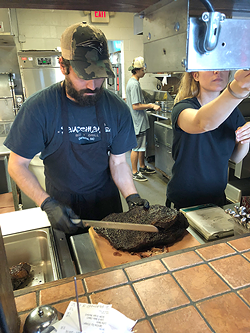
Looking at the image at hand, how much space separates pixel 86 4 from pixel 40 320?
32.7 inches

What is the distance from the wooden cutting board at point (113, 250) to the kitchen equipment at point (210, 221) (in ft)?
0.22

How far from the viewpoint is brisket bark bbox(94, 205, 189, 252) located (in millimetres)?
1176

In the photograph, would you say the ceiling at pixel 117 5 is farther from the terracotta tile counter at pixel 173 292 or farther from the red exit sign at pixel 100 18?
the red exit sign at pixel 100 18

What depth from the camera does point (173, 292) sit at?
0.80 meters

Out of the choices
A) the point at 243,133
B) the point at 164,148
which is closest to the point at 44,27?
the point at 164,148

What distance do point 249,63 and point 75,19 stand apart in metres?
5.77

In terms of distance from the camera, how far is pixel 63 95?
150cm

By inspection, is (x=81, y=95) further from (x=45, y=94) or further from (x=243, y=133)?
(x=243, y=133)

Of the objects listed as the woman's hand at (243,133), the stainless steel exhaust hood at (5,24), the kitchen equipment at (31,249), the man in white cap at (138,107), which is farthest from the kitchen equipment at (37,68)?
the woman's hand at (243,133)

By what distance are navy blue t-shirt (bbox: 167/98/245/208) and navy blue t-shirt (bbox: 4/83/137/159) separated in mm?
335

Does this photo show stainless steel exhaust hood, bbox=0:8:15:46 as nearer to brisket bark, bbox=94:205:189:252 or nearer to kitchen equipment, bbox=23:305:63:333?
brisket bark, bbox=94:205:189:252

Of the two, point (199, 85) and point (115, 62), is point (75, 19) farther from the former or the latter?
point (199, 85)

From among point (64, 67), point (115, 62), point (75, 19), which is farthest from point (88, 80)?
point (115, 62)

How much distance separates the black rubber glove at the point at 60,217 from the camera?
1309mm
